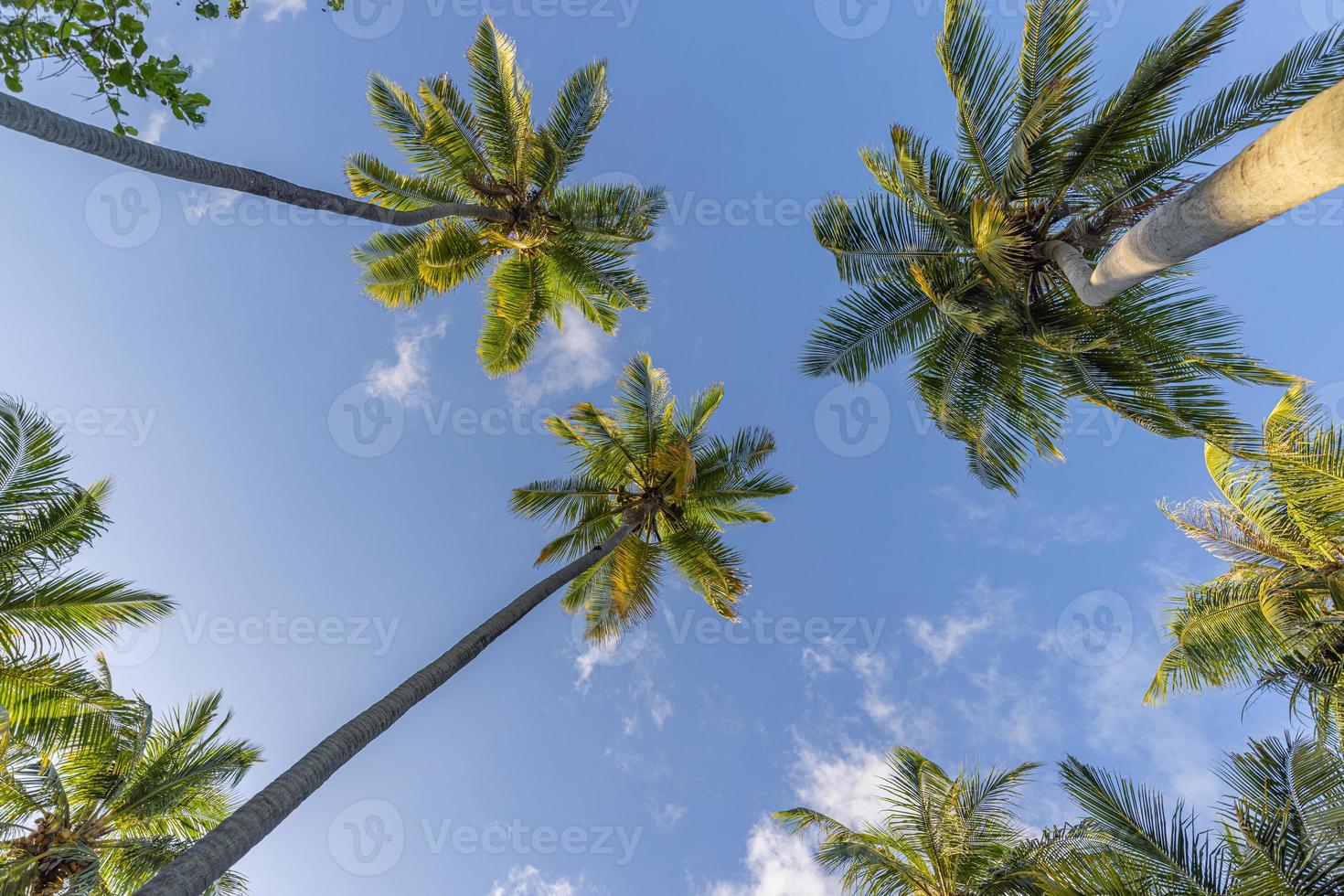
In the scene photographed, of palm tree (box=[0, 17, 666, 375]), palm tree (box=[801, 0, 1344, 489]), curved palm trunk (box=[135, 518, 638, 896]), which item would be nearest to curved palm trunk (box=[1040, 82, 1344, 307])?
palm tree (box=[801, 0, 1344, 489])

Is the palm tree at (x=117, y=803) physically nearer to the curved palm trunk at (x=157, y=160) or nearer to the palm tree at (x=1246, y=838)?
the curved palm trunk at (x=157, y=160)

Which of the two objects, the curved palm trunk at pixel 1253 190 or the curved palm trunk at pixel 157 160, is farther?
the curved palm trunk at pixel 157 160

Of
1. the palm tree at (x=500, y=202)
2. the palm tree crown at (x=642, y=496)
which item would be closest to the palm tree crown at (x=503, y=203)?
the palm tree at (x=500, y=202)

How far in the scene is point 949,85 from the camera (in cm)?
841

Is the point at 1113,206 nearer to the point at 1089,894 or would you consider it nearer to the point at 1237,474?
the point at 1237,474

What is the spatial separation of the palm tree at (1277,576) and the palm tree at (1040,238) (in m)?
0.68

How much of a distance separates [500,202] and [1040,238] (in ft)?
33.9

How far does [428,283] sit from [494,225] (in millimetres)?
1970

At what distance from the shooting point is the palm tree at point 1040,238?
292 inches

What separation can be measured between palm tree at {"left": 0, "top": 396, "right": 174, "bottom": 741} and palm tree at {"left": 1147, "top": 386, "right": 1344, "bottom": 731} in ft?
54.4

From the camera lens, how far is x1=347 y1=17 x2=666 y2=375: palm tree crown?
11.4 m

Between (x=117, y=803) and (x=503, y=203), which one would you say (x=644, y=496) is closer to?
(x=503, y=203)

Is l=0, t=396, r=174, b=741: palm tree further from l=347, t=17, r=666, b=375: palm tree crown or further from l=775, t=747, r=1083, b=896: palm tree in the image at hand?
l=775, t=747, r=1083, b=896: palm tree

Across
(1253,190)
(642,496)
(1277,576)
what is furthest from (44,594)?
(1277,576)
